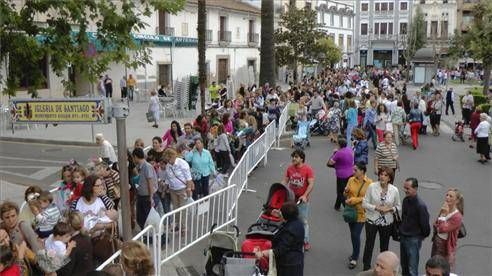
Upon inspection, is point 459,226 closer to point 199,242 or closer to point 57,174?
point 199,242

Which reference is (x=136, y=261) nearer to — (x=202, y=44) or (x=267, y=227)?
(x=267, y=227)

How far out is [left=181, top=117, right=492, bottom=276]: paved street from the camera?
8109mm

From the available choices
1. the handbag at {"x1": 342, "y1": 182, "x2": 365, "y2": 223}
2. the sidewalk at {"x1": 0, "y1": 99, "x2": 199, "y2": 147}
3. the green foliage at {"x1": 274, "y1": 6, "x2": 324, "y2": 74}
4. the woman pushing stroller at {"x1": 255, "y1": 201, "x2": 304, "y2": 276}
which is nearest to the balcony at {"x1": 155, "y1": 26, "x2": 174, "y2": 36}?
the green foliage at {"x1": 274, "y1": 6, "x2": 324, "y2": 74}

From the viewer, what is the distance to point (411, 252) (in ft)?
22.6

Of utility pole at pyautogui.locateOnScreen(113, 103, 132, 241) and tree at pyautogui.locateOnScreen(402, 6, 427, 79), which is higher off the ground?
tree at pyautogui.locateOnScreen(402, 6, 427, 79)

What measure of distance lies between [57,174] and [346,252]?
880 centimetres

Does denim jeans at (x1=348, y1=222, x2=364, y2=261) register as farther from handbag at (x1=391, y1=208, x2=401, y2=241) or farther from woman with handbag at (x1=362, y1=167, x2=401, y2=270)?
handbag at (x1=391, y1=208, x2=401, y2=241)

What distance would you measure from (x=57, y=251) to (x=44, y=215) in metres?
1.31

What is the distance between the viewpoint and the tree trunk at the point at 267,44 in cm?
2447

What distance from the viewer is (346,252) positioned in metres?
8.48

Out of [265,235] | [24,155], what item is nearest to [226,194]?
[265,235]

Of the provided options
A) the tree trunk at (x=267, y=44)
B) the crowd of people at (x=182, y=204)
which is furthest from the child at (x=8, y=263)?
the tree trunk at (x=267, y=44)

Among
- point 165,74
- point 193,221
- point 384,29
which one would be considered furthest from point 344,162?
point 384,29

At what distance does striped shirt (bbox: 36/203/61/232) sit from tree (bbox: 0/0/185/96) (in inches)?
73.6
